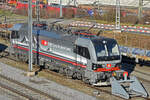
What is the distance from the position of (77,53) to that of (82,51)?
62 centimetres

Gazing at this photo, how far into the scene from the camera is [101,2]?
229 feet

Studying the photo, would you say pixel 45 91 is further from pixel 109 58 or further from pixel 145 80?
pixel 145 80

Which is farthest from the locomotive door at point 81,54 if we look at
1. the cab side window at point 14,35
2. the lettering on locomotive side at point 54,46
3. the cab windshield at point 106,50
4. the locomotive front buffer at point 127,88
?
the cab side window at point 14,35

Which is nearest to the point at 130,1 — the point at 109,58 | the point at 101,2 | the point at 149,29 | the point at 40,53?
the point at 101,2

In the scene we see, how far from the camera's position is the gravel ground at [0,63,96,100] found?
60.0 ft

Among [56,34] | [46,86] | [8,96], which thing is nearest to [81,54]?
[46,86]

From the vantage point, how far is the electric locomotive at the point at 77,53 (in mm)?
19547

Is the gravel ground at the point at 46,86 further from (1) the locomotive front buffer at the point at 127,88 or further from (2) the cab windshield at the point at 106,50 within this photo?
(2) the cab windshield at the point at 106,50

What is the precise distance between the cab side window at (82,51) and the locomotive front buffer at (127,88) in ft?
7.40

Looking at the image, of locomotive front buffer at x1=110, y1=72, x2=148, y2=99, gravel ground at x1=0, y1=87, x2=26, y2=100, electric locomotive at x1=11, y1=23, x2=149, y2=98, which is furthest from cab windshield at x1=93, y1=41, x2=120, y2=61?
gravel ground at x1=0, y1=87, x2=26, y2=100

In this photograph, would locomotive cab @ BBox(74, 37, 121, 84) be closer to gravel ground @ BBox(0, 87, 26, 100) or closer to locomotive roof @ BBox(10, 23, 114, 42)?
locomotive roof @ BBox(10, 23, 114, 42)

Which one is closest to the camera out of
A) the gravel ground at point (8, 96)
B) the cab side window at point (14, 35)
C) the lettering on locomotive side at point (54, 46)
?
the gravel ground at point (8, 96)

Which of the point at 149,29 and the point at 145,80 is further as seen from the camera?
the point at 149,29

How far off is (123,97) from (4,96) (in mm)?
7165
